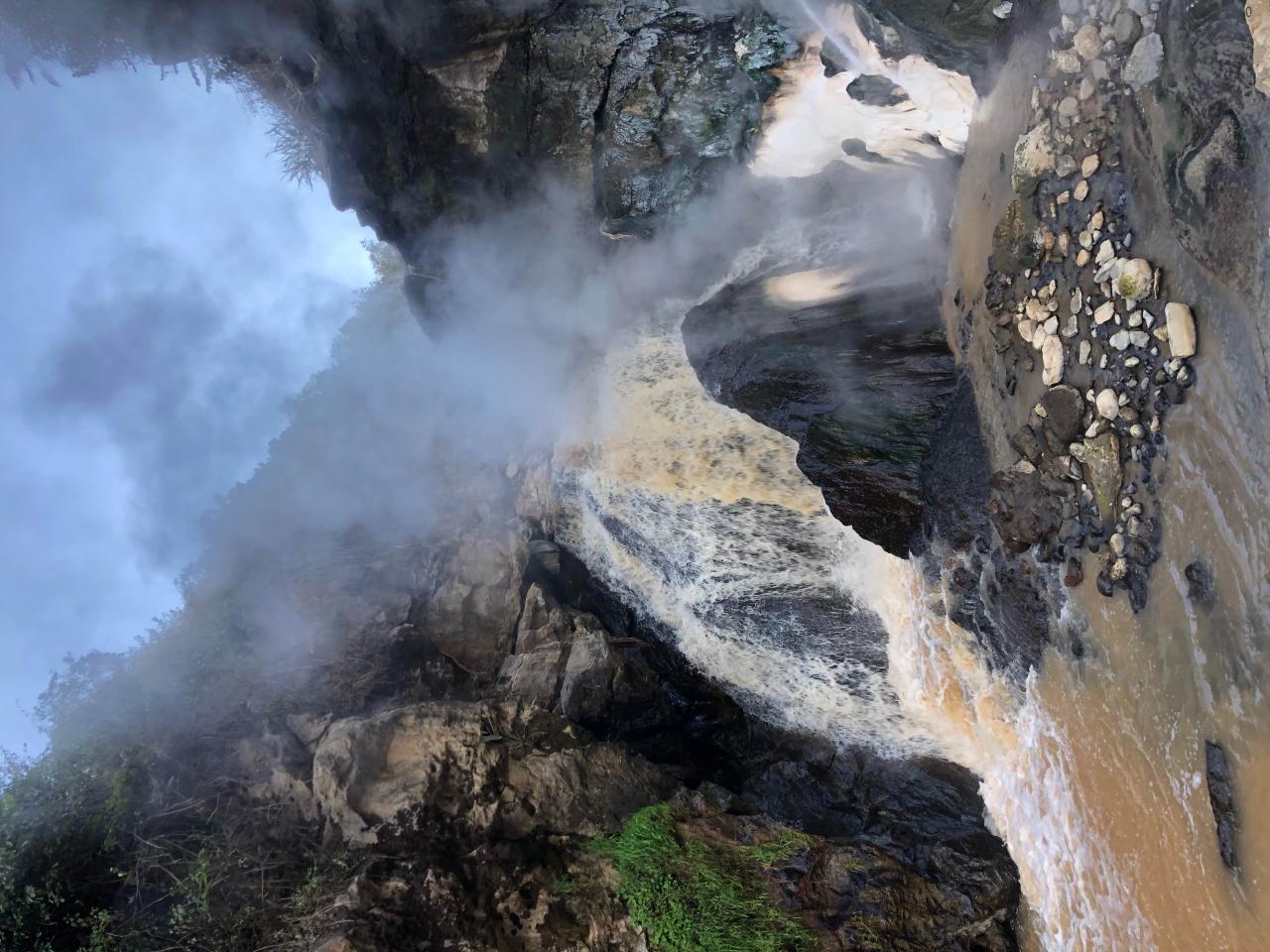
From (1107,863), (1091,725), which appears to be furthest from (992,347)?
(1107,863)

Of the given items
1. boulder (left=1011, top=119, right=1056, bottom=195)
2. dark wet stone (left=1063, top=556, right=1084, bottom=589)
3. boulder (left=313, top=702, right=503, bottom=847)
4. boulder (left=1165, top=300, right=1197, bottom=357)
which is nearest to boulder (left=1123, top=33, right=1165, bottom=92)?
boulder (left=1011, top=119, right=1056, bottom=195)

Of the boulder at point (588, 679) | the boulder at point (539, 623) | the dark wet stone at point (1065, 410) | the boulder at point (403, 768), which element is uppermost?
the dark wet stone at point (1065, 410)

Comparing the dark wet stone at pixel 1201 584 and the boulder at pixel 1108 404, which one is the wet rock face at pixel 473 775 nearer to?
the dark wet stone at pixel 1201 584

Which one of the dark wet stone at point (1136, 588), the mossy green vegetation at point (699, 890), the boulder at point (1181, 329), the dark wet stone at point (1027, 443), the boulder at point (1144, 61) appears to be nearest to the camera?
the boulder at point (1181, 329)

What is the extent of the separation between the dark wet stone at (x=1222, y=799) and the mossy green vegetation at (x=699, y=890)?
279cm

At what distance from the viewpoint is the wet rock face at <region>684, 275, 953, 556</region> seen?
16.8ft

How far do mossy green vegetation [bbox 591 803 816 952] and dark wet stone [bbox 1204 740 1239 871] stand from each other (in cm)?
279

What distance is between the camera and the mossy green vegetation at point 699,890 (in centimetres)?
495

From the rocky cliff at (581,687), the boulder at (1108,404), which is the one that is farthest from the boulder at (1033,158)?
the boulder at (1108,404)

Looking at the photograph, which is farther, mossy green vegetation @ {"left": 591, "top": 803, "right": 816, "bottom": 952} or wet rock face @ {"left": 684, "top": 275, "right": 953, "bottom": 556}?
wet rock face @ {"left": 684, "top": 275, "right": 953, "bottom": 556}

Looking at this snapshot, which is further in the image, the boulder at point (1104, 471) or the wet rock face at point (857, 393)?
the wet rock face at point (857, 393)

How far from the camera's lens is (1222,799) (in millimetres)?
2836

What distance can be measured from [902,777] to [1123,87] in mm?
5114

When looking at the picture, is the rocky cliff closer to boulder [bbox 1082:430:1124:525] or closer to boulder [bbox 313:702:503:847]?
boulder [bbox 313:702:503:847]
